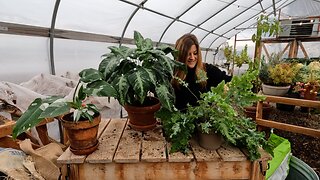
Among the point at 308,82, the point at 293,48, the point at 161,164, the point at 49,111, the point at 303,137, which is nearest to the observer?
the point at 49,111

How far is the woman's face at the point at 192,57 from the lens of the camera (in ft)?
4.99

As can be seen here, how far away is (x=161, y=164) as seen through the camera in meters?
0.93

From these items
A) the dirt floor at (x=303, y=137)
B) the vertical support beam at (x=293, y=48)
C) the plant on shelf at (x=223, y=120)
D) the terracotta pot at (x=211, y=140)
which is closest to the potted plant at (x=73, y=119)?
the plant on shelf at (x=223, y=120)

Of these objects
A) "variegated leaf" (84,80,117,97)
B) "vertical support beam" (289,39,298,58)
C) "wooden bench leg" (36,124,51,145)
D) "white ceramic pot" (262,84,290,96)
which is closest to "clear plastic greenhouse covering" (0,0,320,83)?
"wooden bench leg" (36,124,51,145)

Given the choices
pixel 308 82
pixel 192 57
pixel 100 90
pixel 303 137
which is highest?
pixel 192 57

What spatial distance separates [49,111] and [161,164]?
54 cm

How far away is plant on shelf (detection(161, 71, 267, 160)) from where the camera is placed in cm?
92

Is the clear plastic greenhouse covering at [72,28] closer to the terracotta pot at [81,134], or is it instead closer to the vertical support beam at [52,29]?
the vertical support beam at [52,29]

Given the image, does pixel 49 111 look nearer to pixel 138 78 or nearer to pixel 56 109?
pixel 56 109

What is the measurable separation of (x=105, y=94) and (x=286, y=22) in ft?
23.6

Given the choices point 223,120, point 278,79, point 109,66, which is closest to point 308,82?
point 278,79

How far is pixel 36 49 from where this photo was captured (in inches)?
84.0

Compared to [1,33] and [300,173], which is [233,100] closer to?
[300,173]

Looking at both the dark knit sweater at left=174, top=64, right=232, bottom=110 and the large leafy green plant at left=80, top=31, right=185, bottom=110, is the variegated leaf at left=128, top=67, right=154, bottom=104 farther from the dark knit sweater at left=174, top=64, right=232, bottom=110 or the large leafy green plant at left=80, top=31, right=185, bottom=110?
the dark knit sweater at left=174, top=64, right=232, bottom=110
